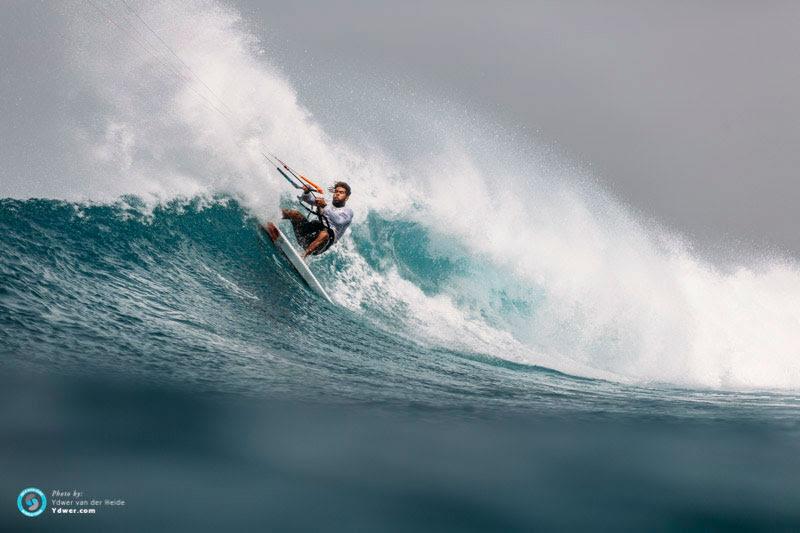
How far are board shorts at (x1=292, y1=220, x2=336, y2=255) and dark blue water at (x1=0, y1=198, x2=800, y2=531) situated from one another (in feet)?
4.64

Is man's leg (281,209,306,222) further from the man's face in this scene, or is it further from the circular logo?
the circular logo

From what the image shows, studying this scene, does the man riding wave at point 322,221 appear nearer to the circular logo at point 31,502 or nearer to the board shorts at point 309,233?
the board shorts at point 309,233

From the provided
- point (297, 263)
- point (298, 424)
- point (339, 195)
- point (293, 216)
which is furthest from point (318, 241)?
point (298, 424)

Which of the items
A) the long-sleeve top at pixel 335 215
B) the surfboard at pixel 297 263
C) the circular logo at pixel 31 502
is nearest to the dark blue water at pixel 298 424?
the circular logo at pixel 31 502

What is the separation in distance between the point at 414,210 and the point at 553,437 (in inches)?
409

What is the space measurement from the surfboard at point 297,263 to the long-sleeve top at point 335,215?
70 centimetres

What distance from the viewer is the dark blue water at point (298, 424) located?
336 centimetres

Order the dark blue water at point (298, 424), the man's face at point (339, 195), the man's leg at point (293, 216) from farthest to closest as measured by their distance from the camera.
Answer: the man's leg at point (293, 216), the man's face at point (339, 195), the dark blue water at point (298, 424)

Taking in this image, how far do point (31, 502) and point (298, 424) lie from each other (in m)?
1.73

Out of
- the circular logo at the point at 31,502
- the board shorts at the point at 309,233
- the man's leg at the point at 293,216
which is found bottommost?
the circular logo at the point at 31,502

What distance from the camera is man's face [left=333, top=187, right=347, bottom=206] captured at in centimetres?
945

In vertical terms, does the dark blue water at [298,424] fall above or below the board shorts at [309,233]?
below

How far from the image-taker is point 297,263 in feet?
31.6

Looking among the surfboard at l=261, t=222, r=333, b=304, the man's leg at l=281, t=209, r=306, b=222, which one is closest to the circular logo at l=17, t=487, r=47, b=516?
the surfboard at l=261, t=222, r=333, b=304
